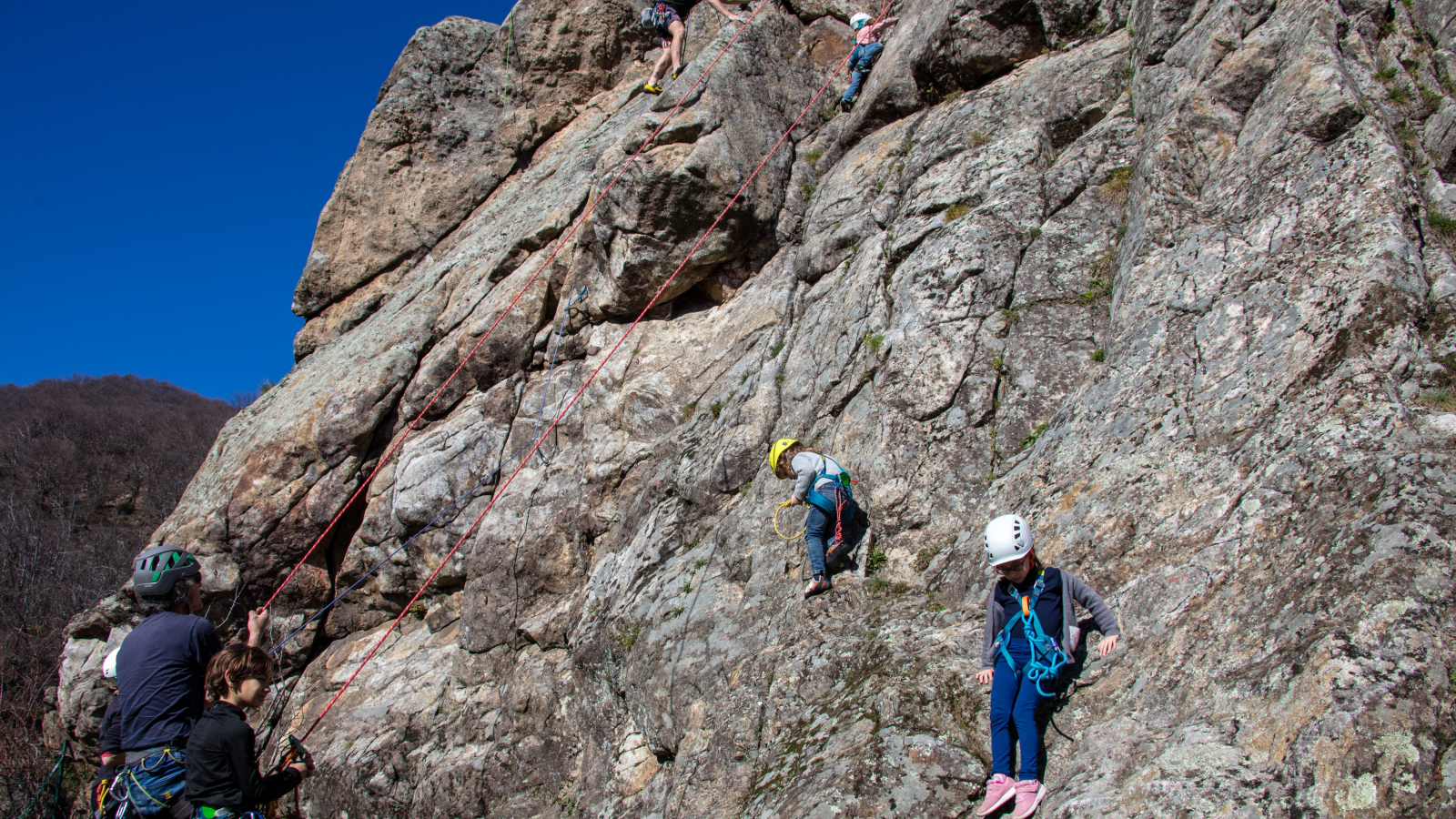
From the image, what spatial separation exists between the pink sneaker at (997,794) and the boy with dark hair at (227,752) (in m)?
4.40

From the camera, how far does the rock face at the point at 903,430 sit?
4.46m

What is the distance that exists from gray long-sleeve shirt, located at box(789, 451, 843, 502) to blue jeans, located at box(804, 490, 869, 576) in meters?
0.13

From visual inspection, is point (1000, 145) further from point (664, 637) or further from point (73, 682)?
point (73, 682)

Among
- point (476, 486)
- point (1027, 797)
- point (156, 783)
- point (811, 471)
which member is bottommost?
point (1027, 797)

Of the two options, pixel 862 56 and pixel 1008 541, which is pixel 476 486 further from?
pixel 862 56

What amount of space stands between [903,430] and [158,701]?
6625mm

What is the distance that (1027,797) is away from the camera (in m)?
4.59

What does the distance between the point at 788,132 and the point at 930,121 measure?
2.82 metres

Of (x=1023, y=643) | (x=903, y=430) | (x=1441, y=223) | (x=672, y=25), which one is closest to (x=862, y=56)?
(x=672, y=25)

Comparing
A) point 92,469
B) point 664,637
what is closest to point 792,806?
point 664,637

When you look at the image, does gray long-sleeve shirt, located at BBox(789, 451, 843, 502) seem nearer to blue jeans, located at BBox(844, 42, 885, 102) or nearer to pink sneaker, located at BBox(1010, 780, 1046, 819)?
pink sneaker, located at BBox(1010, 780, 1046, 819)

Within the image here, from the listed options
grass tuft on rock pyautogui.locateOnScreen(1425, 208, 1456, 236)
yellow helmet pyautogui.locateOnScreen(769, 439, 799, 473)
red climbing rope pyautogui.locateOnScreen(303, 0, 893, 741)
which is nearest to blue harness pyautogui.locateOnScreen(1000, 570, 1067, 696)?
yellow helmet pyautogui.locateOnScreen(769, 439, 799, 473)

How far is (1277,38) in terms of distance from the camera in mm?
7402

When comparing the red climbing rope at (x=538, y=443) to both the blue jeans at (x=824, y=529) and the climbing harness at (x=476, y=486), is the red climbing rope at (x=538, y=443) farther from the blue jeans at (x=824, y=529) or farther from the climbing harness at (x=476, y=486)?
the blue jeans at (x=824, y=529)
